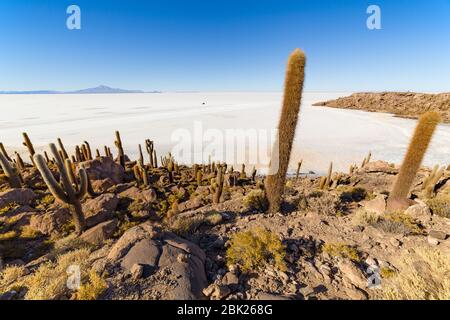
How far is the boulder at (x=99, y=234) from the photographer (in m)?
4.77

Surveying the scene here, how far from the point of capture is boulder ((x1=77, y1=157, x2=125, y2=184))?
842 centimetres

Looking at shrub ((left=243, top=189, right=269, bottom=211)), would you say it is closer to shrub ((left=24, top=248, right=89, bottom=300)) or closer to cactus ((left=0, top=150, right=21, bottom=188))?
shrub ((left=24, top=248, right=89, bottom=300))

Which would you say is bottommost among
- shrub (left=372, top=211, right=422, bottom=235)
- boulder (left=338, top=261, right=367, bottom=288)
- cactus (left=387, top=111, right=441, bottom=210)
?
boulder (left=338, top=261, right=367, bottom=288)

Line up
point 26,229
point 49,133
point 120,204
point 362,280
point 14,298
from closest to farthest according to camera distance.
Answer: point 14,298, point 362,280, point 26,229, point 120,204, point 49,133

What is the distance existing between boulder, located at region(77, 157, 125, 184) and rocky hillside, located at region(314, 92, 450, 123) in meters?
35.4

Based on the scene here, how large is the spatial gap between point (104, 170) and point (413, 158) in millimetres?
10231

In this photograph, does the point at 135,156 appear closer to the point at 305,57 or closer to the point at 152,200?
the point at 152,200

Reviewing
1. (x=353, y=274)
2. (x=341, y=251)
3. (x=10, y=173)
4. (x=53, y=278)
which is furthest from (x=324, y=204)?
(x=10, y=173)

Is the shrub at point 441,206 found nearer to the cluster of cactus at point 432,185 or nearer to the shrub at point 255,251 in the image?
the cluster of cactus at point 432,185

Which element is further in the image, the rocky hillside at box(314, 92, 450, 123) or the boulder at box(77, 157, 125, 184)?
the rocky hillside at box(314, 92, 450, 123)

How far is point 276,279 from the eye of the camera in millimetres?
3332

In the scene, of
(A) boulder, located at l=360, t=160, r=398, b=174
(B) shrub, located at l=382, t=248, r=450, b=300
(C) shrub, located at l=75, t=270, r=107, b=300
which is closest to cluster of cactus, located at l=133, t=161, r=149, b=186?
(C) shrub, located at l=75, t=270, r=107, b=300

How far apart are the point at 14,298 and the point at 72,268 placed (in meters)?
0.67

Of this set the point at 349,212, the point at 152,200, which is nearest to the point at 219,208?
the point at 152,200
